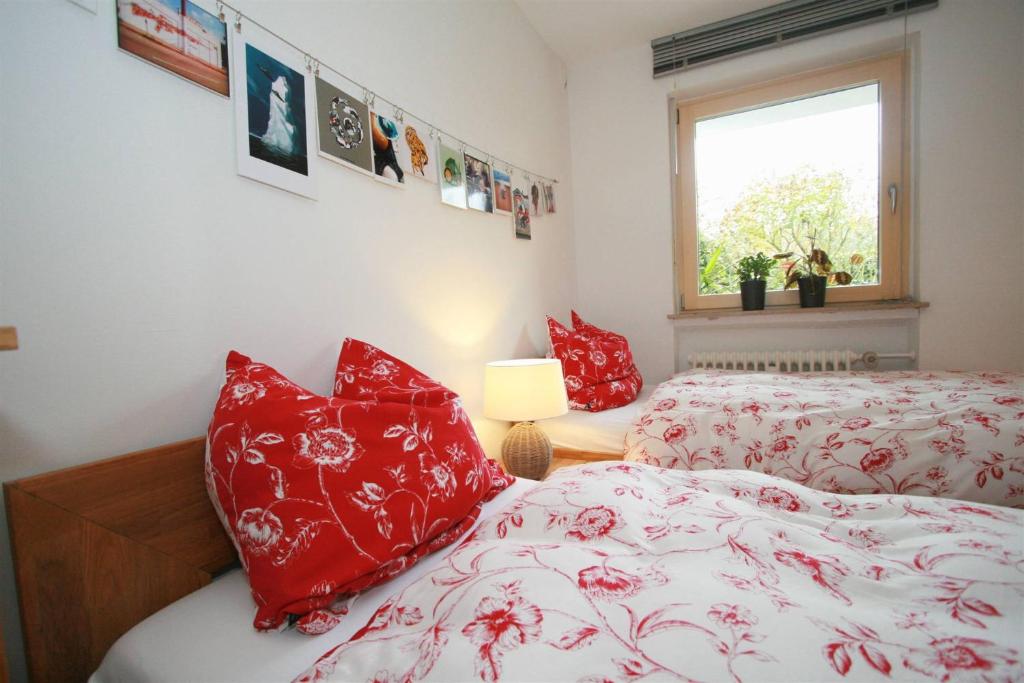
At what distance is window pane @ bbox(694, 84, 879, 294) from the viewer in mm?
2590

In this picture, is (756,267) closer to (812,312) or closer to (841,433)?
(812,312)

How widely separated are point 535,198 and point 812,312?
1758 millimetres

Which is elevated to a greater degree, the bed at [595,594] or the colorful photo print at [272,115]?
the colorful photo print at [272,115]

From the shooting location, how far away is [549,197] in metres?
2.73

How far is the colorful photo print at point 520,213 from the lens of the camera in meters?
2.29

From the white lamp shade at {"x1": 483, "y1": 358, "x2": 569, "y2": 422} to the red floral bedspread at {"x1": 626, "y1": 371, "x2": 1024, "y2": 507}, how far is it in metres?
0.35

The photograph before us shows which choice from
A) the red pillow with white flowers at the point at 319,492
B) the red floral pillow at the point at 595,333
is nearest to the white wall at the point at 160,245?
the red pillow with white flowers at the point at 319,492

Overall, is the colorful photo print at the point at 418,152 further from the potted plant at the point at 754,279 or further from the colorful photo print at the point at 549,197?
the potted plant at the point at 754,279

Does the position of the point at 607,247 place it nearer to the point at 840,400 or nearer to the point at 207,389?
the point at 840,400

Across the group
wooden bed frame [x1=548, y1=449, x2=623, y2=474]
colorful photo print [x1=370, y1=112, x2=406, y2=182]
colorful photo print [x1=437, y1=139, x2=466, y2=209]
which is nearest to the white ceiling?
colorful photo print [x1=437, y1=139, x2=466, y2=209]

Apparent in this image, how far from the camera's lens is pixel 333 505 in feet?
2.48

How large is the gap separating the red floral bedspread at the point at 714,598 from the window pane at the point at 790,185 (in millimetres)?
2320

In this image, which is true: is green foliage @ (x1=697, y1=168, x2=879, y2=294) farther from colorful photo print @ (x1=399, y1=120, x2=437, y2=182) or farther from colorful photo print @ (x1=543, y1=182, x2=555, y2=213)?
colorful photo print @ (x1=399, y1=120, x2=437, y2=182)

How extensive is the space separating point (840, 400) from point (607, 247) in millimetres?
1807
